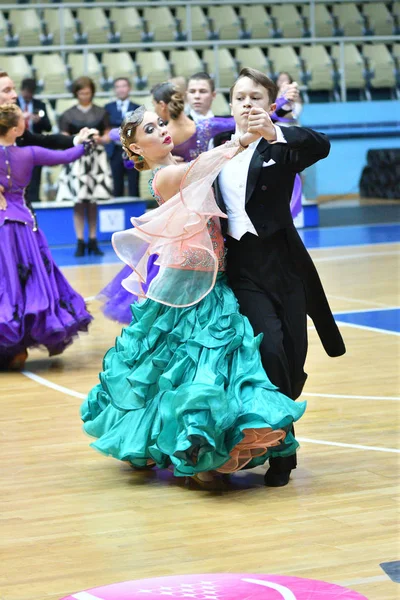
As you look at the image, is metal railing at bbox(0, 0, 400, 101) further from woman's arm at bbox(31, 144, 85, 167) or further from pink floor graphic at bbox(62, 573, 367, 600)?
pink floor graphic at bbox(62, 573, 367, 600)

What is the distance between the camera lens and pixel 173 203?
4363 millimetres

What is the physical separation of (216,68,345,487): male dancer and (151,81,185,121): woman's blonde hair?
8.82 ft

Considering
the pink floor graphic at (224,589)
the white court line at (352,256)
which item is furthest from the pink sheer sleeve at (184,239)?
the white court line at (352,256)

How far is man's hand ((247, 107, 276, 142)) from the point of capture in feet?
12.9

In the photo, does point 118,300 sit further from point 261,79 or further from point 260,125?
point 260,125

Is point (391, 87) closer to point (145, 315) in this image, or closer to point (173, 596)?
point (145, 315)

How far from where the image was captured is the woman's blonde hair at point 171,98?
7039 millimetres

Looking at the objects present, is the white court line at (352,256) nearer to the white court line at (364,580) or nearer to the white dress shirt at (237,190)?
the white dress shirt at (237,190)

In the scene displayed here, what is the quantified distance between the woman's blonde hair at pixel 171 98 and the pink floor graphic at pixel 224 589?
423 cm

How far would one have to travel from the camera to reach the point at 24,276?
6.92 metres

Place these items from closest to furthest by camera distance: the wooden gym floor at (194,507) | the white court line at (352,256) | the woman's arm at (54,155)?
the wooden gym floor at (194,507) < the woman's arm at (54,155) < the white court line at (352,256)

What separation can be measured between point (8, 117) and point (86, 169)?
20.0 feet

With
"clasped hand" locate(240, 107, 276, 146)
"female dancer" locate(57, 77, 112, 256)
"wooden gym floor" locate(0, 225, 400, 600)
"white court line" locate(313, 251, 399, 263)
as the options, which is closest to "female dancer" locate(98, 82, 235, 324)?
"wooden gym floor" locate(0, 225, 400, 600)

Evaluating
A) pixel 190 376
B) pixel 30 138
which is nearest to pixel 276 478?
pixel 190 376
